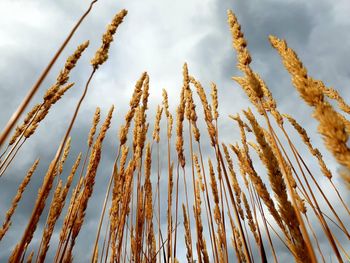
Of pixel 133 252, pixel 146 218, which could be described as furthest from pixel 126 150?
pixel 133 252

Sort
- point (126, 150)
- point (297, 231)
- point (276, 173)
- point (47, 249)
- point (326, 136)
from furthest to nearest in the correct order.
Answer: point (126, 150), point (47, 249), point (276, 173), point (297, 231), point (326, 136)

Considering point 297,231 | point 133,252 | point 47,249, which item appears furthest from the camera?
point 133,252

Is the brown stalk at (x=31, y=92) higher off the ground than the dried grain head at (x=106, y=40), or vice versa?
the dried grain head at (x=106, y=40)

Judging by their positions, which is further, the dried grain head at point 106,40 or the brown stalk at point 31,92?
the dried grain head at point 106,40

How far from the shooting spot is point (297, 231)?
2.91ft

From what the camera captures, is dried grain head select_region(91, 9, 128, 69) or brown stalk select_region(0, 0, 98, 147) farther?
dried grain head select_region(91, 9, 128, 69)

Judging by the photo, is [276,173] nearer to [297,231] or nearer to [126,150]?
[297,231]

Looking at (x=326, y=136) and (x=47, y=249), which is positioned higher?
(x=47, y=249)

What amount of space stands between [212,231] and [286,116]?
70.1 inches

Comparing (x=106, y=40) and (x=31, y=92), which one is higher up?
(x=106, y=40)

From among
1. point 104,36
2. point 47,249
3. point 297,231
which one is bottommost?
point 297,231

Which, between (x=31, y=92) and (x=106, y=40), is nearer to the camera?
(x=31, y=92)

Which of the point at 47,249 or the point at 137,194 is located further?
the point at 137,194

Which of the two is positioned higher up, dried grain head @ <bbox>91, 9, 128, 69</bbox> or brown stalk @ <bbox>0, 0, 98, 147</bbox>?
dried grain head @ <bbox>91, 9, 128, 69</bbox>
